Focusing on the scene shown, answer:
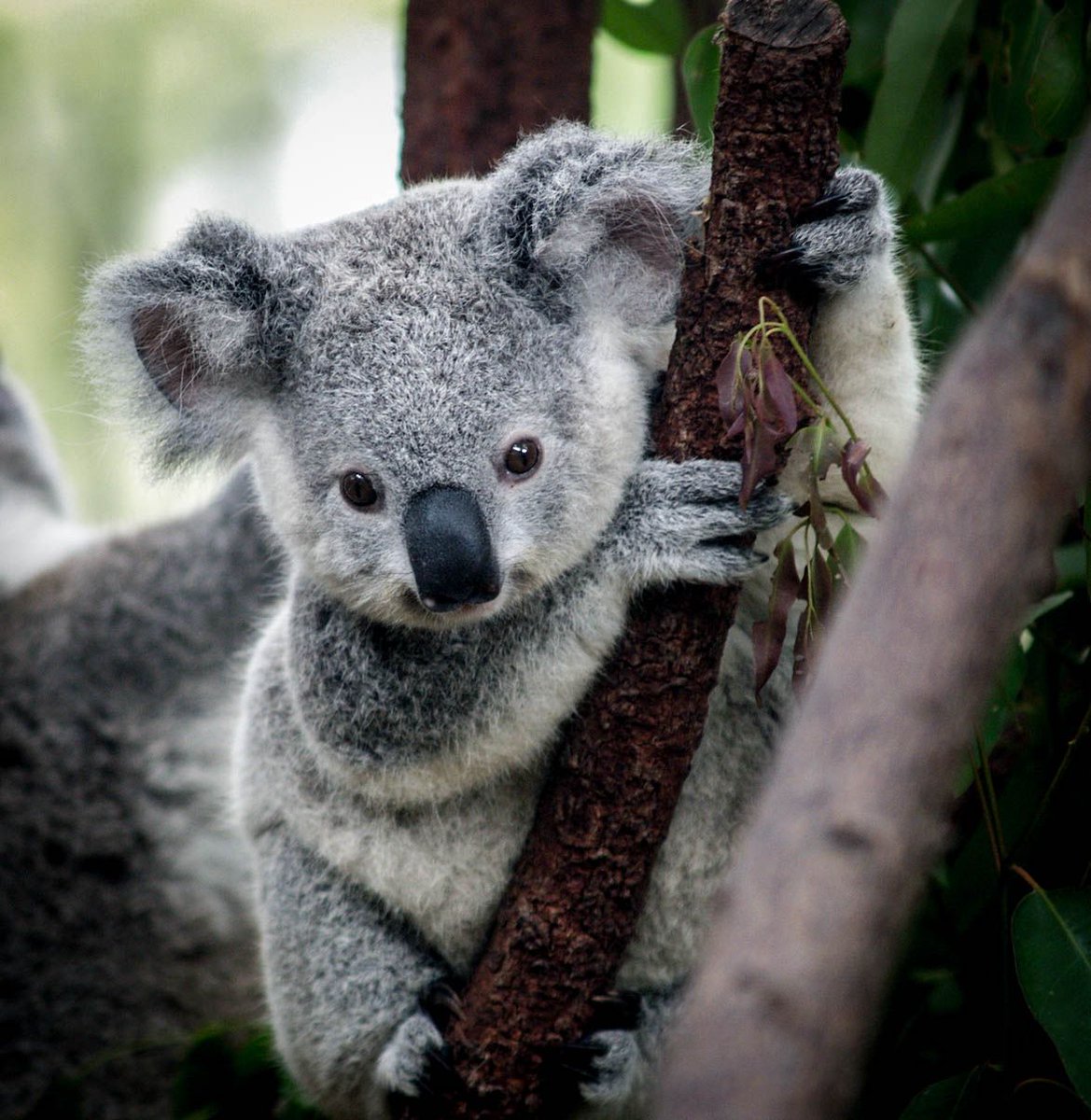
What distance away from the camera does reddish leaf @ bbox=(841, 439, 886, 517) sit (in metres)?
1.90

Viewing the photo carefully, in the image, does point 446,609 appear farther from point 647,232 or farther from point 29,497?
point 29,497

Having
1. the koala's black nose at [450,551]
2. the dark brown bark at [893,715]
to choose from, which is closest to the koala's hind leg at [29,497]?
the koala's black nose at [450,551]

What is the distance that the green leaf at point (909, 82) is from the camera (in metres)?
2.78

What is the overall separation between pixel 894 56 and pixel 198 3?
23.6ft

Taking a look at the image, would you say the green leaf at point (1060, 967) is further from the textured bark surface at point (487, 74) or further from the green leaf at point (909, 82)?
the textured bark surface at point (487, 74)

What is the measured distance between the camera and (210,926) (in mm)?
4809

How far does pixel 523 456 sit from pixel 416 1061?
116 cm

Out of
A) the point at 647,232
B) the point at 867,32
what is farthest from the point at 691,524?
the point at 867,32

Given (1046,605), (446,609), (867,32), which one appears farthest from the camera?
(867,32)

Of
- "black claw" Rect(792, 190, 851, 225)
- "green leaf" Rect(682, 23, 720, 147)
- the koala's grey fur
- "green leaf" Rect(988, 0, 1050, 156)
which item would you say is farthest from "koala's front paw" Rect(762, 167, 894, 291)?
the koala's grey fur

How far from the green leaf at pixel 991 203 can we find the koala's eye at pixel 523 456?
1.01m

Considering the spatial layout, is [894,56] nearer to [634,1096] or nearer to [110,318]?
[110,318]

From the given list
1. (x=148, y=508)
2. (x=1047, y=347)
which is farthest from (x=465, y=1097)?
A: (x=148, y=508)

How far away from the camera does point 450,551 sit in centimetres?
208
